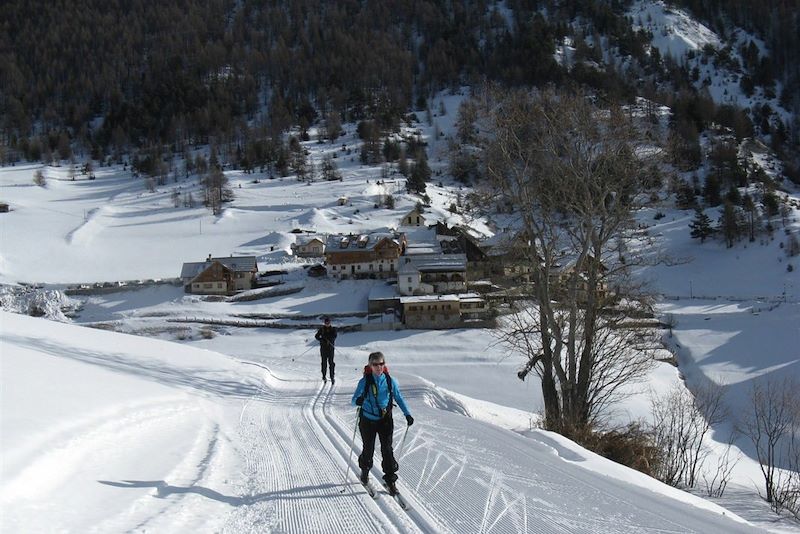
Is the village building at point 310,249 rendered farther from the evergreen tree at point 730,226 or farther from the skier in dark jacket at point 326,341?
the skier in dark jacket at point 326,341

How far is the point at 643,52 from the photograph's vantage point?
13362cm

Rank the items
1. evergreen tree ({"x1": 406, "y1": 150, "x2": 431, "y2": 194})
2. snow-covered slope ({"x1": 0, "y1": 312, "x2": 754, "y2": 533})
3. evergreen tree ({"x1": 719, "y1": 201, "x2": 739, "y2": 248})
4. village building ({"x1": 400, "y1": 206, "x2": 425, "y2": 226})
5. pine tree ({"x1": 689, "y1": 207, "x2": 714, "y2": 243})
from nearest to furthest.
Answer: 1. snow-covered slope ({"x1": 0, "y1": 312, "x2": 754, "y2": 533})
2. evergreen tree ({"x1": 719, "y1": 201, "x2": 739, "y2": 248})
3. pine tree ({"x1": 689, "y1": 207, "x2": 714, "y2": 243})
4. village building ({"x1": 400, "y1": 206, "x2": 425, "y2": 226})
5. evergreen tree ({"x1": 406, "y1": 150, "x2": 431, "y2": 194})

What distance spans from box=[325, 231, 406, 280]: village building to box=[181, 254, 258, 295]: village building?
6924 mm

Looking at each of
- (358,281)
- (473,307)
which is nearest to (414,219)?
(358,281)

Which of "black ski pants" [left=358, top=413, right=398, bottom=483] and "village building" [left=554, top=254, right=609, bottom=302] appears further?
"village building" [left=554, top=254, right=609, bottom=302]

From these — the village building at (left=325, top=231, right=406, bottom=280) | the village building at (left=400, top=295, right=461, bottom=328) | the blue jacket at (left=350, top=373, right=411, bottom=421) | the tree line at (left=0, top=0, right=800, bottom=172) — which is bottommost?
the village building at (left=400, top=295, right=461, bottom=328)

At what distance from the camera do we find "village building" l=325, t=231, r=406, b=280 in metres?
50.0

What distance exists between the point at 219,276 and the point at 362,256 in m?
12.4

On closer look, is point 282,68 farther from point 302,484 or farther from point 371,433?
point 371,433

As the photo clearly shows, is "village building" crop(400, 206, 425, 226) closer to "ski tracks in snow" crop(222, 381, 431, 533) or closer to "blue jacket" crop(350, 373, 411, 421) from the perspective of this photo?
"ski tracks in snow" crop(222, 381, 431, 533)

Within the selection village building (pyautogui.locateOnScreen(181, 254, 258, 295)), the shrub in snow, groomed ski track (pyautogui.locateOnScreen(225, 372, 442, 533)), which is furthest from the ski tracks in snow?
village building (pyautogui.locateOnScreen(181, 254, 258, 295))

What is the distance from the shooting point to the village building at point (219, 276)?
47.2 m

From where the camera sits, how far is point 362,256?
51.1 meters

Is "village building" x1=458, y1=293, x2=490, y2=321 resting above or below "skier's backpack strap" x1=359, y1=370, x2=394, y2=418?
below
